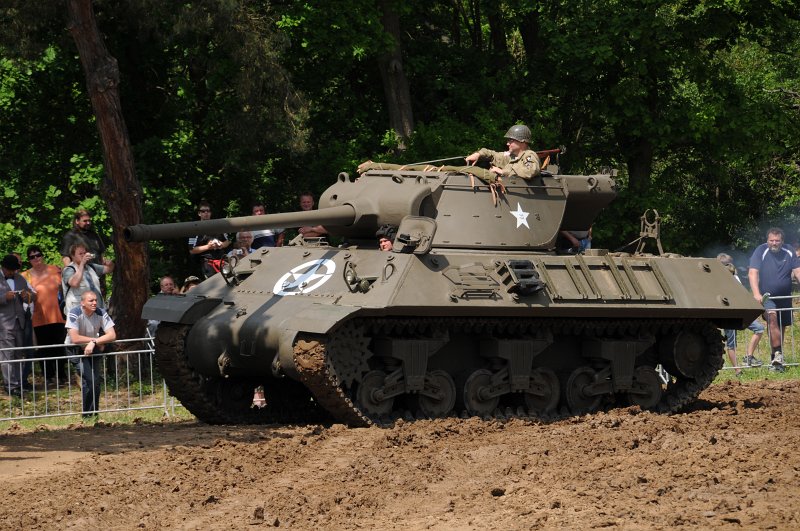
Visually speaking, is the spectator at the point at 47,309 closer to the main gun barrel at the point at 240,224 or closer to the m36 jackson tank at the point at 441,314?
the m36 jackson tank at the point at 441,314

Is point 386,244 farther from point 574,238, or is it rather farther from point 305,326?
point 574,238

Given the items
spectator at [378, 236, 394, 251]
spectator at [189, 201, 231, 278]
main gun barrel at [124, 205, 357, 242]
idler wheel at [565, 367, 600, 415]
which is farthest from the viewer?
spectator at [189, 201, 231, 278]

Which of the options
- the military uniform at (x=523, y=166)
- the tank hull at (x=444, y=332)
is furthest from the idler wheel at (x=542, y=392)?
the military uniform at (x=523, y=166)

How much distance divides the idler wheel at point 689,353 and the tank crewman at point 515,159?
254 centimetres

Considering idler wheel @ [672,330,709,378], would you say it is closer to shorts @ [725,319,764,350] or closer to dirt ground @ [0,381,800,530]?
dirt ground @ [0,381,800,530]

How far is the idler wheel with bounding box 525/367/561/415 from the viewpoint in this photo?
15.2 metres

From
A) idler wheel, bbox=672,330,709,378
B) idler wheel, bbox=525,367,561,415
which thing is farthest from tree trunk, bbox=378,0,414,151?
idler wheel, bbox=525,367,561,415

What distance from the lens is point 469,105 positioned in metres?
26.4

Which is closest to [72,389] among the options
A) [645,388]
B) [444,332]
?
[444,332]

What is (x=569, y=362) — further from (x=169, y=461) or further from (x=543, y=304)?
(x=169, y=461)

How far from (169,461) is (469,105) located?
50.5ft

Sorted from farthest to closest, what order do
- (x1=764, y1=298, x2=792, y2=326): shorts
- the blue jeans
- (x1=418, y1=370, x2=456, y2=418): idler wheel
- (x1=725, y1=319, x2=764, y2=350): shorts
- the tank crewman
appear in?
(x1=725, y1=319, x2=764, y2=350): shorts
(x1=764, y1=298, x2=792, y2=326): shorts
the blue jeans
the tank crewman
(x1=418, y1=370, x2=456, y2=418): idler wheel

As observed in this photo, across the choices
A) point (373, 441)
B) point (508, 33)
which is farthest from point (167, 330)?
point (508, 33)

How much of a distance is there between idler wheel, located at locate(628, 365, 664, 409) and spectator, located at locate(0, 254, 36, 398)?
718cm
